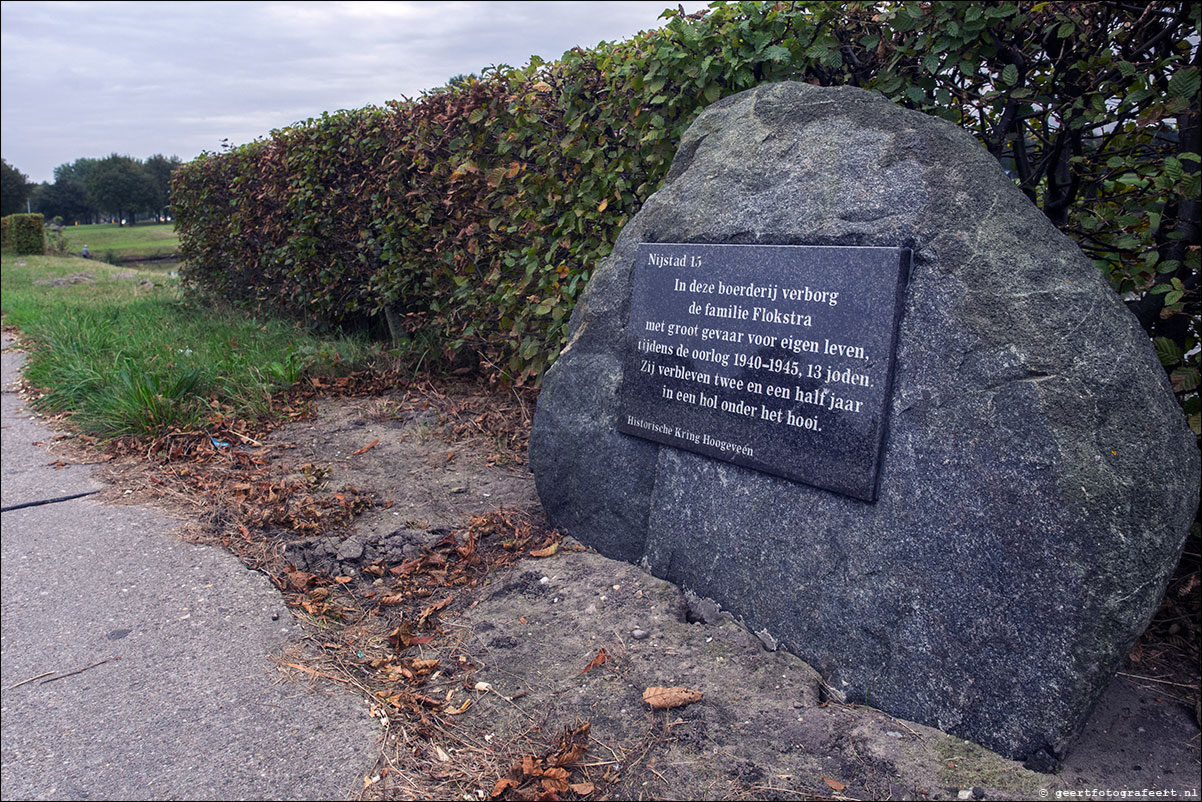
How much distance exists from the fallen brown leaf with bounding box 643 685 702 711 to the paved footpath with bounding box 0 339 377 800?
81cm

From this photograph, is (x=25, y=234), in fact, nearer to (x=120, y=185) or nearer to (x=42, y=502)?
(x=42, y=502)

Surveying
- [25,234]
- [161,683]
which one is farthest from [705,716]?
[25,234]

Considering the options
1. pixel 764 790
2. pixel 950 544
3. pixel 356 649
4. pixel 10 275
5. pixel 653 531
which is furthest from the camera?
pixel 10 275

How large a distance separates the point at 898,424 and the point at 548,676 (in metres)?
1.34

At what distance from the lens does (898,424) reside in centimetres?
234

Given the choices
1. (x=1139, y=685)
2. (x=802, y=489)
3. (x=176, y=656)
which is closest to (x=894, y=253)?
(x=802, y=489)

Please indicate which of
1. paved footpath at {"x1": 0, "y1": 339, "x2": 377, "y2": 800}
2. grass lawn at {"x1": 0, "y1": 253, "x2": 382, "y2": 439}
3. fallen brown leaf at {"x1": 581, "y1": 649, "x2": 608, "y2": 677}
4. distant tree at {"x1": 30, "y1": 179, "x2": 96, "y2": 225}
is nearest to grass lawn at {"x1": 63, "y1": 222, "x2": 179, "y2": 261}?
distant tree at {"x1": 30, "y1": 179, "x2": 96, "y2": 225}

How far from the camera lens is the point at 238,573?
3283mm

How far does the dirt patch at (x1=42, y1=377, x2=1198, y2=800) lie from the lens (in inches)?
82.1

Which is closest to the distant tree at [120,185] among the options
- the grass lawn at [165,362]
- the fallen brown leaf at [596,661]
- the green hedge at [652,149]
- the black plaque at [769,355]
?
the grass lawn at [165,362]

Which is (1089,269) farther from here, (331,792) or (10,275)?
(10,275)

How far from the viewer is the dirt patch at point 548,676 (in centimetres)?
209

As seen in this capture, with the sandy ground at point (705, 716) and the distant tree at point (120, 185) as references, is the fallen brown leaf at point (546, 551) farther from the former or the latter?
the distant tree at point (120, 185)

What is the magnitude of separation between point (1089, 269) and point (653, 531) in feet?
5.56
